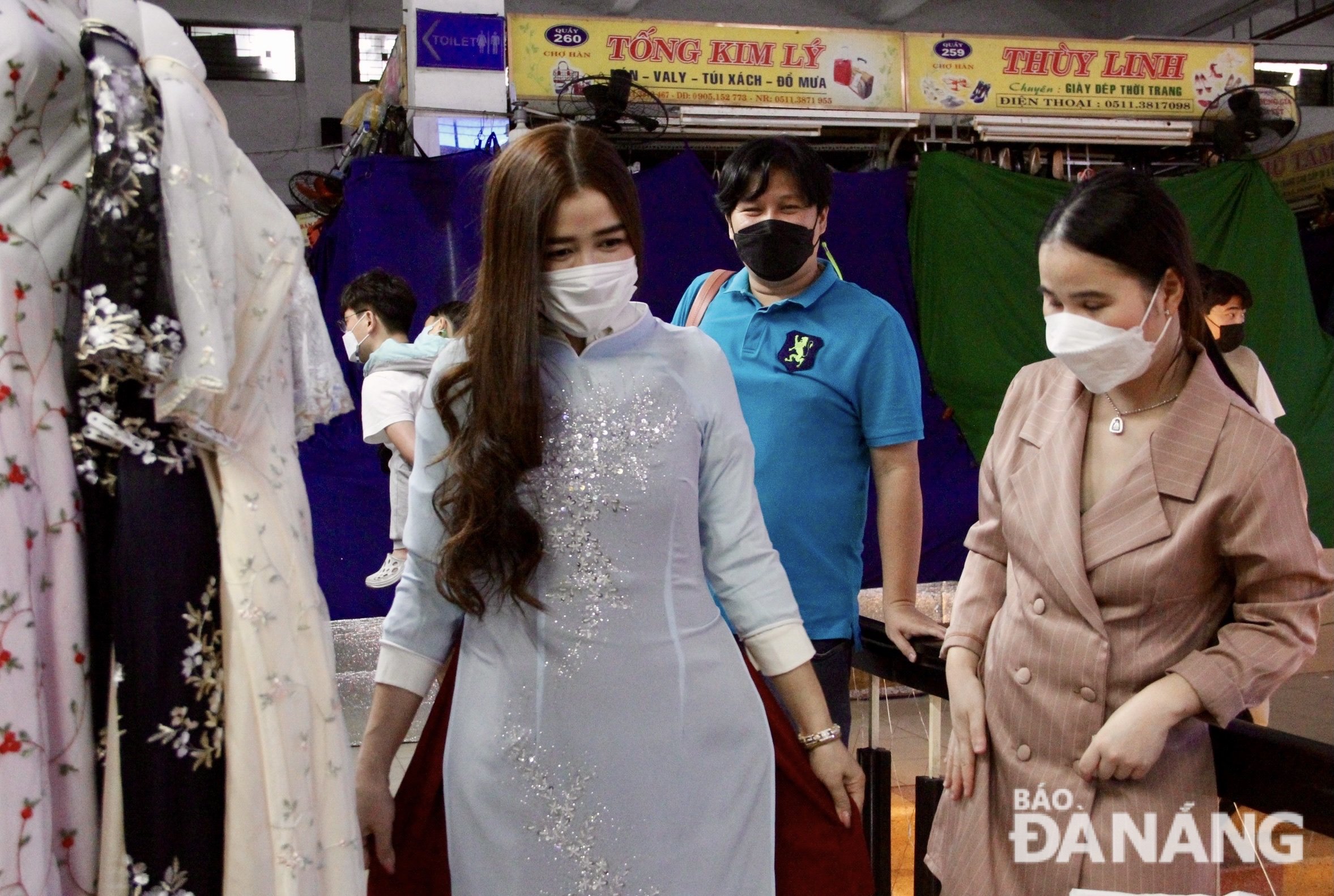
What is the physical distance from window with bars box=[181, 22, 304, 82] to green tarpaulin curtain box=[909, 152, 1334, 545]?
660cm

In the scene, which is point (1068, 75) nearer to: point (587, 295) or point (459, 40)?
point (459, 40)

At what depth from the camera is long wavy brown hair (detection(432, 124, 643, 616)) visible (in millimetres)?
1247

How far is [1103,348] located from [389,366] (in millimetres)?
3342

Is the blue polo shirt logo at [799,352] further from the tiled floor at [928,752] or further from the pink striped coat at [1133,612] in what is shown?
the tiled floor at [928,752]

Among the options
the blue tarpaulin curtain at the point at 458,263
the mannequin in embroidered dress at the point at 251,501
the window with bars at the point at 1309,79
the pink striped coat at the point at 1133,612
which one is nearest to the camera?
the mannequin in embroidered dress at the point at 251,501

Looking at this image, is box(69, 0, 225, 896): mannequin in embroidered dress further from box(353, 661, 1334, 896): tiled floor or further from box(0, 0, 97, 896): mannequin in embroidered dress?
box(353, 661, 1334, 896): tiled floor

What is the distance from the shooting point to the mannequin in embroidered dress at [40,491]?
989mm

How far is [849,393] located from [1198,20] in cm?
1059

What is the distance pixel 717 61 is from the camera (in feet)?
20.3

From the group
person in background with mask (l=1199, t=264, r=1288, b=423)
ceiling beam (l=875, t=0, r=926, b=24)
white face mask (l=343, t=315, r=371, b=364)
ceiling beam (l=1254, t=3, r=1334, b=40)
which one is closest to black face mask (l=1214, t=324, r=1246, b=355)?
person in background with mask (l=1199, t=264, r=1288, b=423)


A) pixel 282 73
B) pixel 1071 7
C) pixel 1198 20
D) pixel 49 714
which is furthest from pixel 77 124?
pixel 1071 7

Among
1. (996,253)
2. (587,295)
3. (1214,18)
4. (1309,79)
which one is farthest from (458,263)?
(1309,79)

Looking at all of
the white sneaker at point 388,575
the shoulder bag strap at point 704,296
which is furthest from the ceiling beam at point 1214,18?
the shoulder bag strap at point 704,296

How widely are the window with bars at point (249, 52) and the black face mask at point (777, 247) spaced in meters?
9.75
